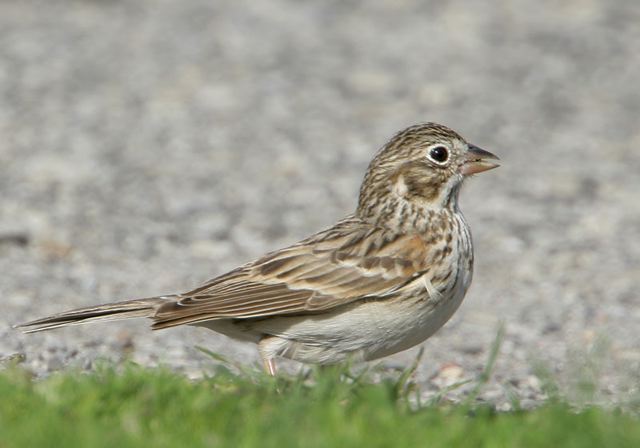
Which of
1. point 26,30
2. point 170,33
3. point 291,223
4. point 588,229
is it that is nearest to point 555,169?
point 588,229

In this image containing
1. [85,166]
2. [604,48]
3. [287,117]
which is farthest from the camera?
[604,48]

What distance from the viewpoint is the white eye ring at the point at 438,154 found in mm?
8117

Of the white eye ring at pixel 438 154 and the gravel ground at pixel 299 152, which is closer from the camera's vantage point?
the white eye ring at pixel 438 154

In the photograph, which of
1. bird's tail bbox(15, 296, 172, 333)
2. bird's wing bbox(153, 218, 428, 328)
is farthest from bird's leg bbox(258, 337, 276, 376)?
bird's tail bbox(15, 296, 172, 333)

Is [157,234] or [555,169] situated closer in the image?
[157,234]

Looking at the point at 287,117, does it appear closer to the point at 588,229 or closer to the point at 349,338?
the point at 588,229

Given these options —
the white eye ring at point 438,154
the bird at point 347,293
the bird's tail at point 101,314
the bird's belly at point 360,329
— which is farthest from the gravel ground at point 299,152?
the white eye ring at point 438,154

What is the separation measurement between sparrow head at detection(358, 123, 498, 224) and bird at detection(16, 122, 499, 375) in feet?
0.03

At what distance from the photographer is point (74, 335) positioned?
9.45 m

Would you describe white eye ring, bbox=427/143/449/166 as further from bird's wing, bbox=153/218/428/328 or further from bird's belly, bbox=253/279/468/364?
bird's belly, bbox=253/279/468/364

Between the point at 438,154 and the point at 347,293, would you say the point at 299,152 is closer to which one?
the point at 438,154

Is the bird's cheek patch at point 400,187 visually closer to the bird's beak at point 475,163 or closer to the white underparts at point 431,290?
the bird's beak at point 475,163

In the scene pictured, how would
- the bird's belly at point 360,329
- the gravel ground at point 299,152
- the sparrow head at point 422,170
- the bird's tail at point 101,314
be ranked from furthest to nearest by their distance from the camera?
1. the gravel ground at point 299,152
2. the sparrow head at point 422,170
3. the bird's tail at point 101,314
4. the bird's belly at point 360,329

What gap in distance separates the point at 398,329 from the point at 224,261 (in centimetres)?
482
